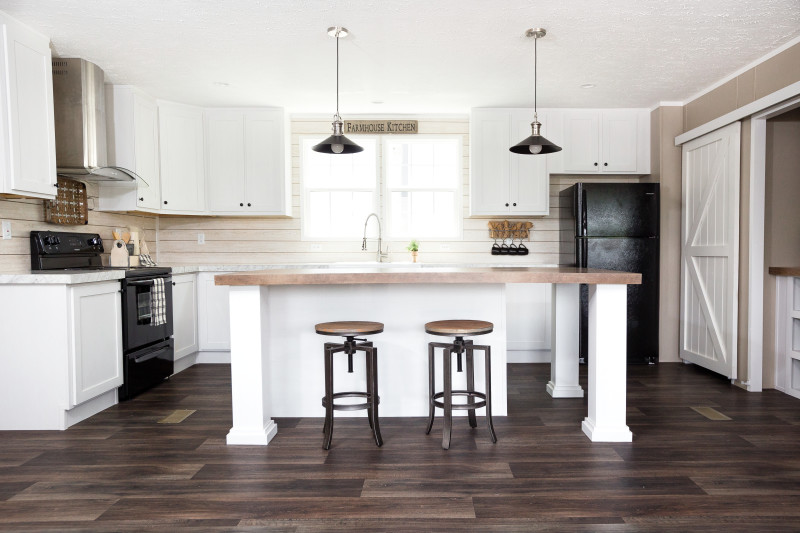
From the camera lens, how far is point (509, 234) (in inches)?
207

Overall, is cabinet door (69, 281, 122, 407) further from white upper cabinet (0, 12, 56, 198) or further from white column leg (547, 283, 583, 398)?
white column leg (547, 283, 583, 398)

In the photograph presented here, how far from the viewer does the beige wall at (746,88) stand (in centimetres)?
336

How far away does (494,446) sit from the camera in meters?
2.67

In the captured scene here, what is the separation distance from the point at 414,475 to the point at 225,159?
151 inches

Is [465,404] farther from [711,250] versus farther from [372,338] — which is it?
[711,250]

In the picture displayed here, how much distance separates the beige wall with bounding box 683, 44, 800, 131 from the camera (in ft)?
11.0

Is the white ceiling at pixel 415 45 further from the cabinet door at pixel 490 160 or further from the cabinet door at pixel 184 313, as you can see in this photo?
the cabinet door at pixel 184 313

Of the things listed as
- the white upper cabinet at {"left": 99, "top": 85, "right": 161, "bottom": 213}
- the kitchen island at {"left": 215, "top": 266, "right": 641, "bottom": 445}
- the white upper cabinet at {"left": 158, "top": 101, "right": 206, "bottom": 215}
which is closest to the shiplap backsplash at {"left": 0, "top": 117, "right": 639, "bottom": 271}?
the white upper cabinet at {"left": 158, "top": 101, "right": 206, "bottom": 215}

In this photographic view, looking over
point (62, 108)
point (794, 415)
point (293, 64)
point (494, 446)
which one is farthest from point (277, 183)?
point (794, 415)

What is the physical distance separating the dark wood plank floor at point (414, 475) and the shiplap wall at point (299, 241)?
223 cm

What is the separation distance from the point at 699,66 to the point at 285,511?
14.0 ft

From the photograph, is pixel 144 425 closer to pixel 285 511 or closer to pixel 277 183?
pixel 285 511

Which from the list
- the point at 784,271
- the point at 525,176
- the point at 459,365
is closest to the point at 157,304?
the point at 459,365

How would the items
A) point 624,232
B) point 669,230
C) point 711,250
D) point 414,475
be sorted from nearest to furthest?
point 414,475 → point 711,250 → point 624,232 → point 669,230
